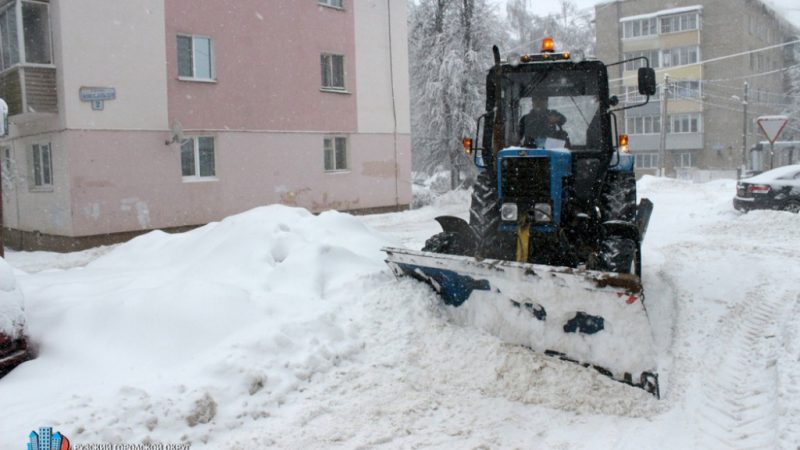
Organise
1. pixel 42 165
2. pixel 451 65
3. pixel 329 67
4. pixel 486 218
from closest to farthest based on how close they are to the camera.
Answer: pixel 486 218, pixel 42 165, pixel 329 67, pixel 451 65

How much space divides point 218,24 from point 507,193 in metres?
12.8

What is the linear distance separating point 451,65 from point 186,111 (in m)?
13.4

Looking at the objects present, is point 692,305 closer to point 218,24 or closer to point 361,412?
point 361,412

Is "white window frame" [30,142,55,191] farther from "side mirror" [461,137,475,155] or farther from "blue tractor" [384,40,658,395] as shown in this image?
"blue tractor" [384,40,658,395]

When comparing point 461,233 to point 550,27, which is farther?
point 550,27

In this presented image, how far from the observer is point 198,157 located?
16.1 metres

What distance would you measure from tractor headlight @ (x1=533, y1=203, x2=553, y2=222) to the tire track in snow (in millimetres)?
1752

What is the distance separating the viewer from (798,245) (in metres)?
11.2

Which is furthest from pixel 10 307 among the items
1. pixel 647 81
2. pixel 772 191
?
pixel 772 191

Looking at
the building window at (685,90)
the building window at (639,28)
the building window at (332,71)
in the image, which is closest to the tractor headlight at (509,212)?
the building window at (332,71)

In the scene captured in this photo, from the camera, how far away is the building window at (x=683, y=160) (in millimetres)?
49344

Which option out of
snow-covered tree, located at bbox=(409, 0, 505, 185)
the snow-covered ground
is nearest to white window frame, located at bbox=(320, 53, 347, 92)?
snow-covered tree, located at bbox=(409, 0, 505, 185)

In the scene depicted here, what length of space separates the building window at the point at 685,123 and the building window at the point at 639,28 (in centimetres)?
695

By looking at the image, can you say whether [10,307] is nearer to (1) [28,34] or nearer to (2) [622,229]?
(2) [622,229]
